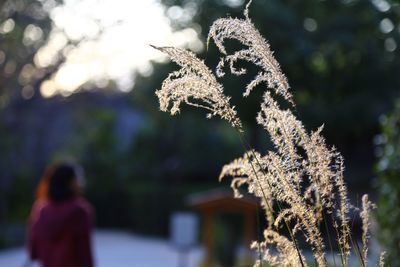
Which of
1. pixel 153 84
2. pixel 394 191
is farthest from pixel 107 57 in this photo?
pixel 394 191

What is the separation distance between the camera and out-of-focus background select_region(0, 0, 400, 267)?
40.5 feet

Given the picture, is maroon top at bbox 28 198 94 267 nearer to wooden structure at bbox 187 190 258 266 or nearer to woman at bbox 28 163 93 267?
woman at bbox 28 163 93 267

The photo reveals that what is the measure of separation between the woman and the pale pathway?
22.2 ft

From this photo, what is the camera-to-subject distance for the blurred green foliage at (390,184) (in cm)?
416

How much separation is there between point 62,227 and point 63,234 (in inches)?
2.2

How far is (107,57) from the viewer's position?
1365 cm

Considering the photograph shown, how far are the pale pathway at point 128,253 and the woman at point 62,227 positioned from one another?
266 inches

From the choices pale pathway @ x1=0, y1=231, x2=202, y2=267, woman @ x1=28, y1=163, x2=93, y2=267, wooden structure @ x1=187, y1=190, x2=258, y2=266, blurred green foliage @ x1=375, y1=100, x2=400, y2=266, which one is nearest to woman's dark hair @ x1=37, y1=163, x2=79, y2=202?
woman @ x1=28, y1=163, x2=93, y2=267

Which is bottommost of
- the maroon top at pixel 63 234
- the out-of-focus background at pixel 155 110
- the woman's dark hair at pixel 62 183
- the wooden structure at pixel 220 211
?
the maroon top at pixel 63 234

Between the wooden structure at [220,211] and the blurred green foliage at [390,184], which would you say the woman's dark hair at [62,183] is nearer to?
the blurred green foliage at [390,184]

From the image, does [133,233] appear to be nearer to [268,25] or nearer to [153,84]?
[153,84]

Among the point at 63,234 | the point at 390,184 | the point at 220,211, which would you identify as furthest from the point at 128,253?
the point at 390,184

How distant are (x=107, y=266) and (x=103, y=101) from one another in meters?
7.33

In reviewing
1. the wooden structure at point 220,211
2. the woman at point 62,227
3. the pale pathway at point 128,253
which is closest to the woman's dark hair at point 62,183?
the woman at point 62,227
